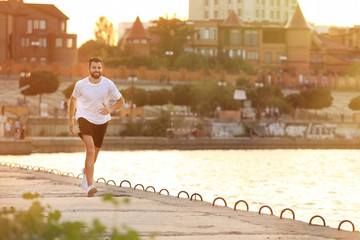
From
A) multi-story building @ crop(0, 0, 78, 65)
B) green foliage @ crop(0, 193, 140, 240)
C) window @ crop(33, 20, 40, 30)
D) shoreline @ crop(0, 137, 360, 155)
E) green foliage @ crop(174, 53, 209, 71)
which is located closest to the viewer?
green foliage @ crop(0, 193, 140, 240)

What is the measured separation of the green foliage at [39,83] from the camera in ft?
241

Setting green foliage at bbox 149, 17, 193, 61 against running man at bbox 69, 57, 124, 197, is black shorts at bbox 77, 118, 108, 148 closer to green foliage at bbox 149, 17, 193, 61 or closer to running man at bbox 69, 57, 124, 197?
running man at bbox 69, 57, 124, 197

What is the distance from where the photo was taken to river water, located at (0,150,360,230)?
30.1 meters

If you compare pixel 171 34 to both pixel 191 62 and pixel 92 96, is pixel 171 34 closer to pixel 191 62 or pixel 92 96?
pixel 191 62

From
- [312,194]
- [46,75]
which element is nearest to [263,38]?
[46,75]

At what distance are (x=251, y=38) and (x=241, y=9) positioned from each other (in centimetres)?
3904

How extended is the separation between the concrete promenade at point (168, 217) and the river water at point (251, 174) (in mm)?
9313

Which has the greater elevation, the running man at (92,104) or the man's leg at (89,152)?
the running man at (92,104)

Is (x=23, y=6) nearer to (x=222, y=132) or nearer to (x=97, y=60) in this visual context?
(x=222, y=132)

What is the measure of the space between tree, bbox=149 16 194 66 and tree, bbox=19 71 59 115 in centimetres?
3228

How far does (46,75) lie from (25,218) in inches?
2802

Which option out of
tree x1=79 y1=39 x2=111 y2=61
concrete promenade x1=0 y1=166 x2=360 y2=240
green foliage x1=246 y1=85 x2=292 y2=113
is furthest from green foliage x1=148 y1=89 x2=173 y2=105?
concrete promenade x1=0 y1=166 x2=360 y2=240

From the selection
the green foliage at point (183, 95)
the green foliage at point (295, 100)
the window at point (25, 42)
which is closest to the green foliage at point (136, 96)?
the green foliage at point (183, 95)

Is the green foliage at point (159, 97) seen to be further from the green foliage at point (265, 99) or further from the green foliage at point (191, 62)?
the green foliage at point (191, 62)
